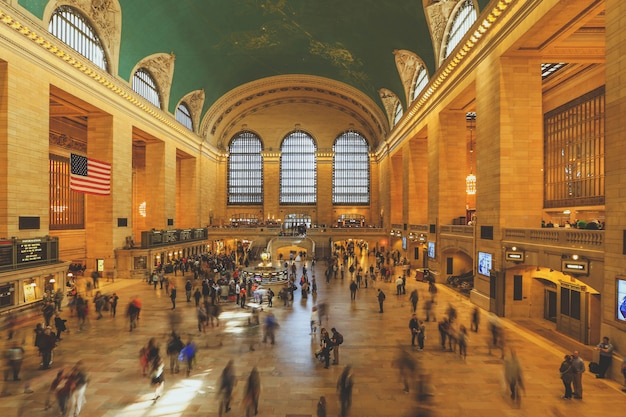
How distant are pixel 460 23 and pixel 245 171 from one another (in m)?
30.3

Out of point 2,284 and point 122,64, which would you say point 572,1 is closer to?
point 2,284

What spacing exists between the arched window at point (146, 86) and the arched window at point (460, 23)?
18694 millimetres

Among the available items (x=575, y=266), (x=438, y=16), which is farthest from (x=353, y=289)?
(x=438, y=16)

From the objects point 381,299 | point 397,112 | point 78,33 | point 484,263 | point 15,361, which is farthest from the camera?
point 397,112

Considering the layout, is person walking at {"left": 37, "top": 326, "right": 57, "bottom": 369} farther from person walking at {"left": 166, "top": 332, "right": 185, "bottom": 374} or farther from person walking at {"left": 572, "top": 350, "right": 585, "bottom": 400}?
person walking at {"left": 572, "top": 350, "right": 585, "bottom": 400}

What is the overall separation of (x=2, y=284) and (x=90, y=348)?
16.9 feet

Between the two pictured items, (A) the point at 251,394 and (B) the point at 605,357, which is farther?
(B) the point at 605,357

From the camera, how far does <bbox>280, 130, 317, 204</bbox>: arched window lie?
4434cm

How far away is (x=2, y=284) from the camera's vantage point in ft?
40.8

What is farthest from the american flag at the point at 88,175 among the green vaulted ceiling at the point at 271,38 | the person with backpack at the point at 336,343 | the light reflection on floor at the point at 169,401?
the person with backpack at the point at 336,343

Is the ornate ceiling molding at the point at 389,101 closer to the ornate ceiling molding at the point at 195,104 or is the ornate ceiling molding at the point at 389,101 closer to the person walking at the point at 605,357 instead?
the ornate ceiling molding at the point at 195,104

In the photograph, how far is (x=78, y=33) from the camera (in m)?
18.6

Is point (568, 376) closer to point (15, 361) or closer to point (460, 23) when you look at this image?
point (15, 361)

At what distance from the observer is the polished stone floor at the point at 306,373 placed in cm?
679
